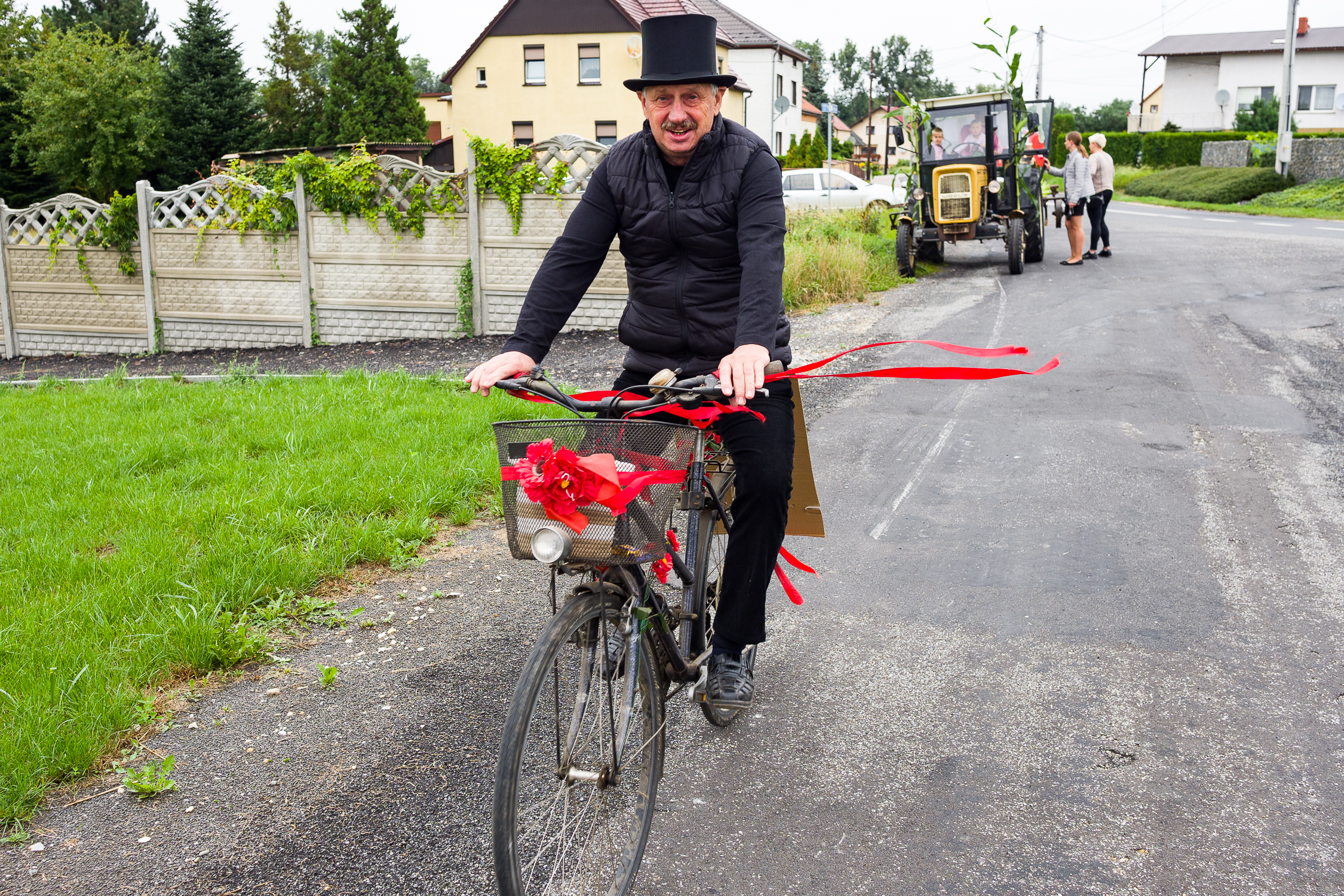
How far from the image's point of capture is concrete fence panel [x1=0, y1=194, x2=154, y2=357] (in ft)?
56.5

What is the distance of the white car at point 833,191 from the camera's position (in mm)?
28484

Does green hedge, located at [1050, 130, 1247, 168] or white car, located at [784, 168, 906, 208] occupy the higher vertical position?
green hedge, located at [1050, 130, 1247, 168]

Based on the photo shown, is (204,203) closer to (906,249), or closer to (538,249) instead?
(538,249)

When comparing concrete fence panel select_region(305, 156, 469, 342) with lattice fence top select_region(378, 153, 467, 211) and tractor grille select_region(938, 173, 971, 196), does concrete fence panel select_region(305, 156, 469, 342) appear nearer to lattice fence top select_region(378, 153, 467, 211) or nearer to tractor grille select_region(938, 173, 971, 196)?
lattice fence top select_region(378, 153, 467, 211)

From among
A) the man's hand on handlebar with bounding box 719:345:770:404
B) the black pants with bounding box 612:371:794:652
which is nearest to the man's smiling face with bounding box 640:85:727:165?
the black pants with bounding box 612:371:794:652

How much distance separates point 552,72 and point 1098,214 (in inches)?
1239

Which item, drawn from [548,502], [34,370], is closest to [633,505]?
[548,502]

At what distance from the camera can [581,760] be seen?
271 cm

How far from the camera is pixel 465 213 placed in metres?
14.3

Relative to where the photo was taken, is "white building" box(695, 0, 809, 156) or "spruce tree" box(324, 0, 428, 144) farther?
"spruce tree" box(324, 0, 428, 144)

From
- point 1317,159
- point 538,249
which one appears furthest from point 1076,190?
point 1317,159

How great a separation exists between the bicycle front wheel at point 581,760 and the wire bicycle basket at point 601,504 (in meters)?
0.20

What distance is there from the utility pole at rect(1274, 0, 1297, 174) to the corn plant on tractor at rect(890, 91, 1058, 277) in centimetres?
2089

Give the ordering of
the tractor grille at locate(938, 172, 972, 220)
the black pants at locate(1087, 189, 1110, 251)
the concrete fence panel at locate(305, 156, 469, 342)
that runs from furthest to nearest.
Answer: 1. the black pants at locate(1087, 189, 1110, 251)
2. the tractor grille at locate(938, 172, 972, 220)
3. the concrete fence panel at locate(305, 156, 469, 342)
